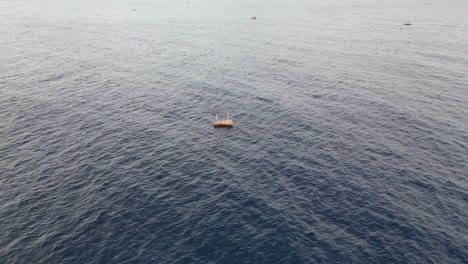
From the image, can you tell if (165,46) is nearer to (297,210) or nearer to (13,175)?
(13,175)

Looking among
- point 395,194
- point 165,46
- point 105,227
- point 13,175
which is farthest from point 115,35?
point 395,194

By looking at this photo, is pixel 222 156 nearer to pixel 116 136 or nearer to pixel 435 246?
pixel 116 136

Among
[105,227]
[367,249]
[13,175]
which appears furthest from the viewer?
[13,175]

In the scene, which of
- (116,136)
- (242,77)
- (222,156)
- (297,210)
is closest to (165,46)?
(242,77)

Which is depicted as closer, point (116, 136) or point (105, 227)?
point (105, 227)

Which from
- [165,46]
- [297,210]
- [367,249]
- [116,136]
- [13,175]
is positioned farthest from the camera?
[165,46]

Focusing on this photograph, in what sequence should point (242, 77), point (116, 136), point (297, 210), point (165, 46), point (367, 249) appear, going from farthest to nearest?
point (165, 46) < point (242, 77) < point (116, 136) < point (297, 210) < point (367, 249)
